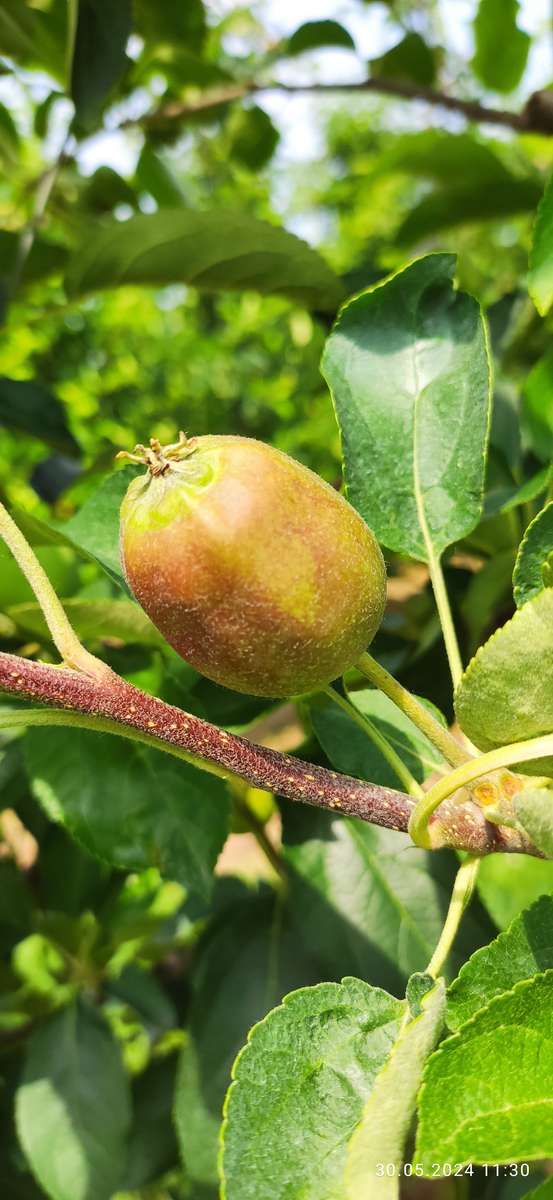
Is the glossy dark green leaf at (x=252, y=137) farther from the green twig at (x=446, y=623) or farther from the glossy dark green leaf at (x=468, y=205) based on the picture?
the green twig at (x=446, y=623)

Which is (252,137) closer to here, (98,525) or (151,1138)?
(98,525)

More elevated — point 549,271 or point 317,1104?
point 549,271

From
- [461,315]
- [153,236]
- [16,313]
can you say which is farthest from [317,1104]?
[16,313]

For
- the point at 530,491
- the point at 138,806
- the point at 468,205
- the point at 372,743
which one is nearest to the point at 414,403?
the point at 530,491

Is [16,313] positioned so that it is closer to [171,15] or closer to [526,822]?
[171,15]

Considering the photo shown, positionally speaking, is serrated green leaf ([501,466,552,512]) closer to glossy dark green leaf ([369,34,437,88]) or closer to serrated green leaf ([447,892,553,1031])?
serrated green leaf ([447,892,553,1031])

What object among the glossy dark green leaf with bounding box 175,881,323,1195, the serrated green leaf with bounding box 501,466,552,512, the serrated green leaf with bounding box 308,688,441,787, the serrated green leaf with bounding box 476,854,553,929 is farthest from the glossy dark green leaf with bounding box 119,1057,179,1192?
the serrated green leaf with bounding box 501,466,552,512
